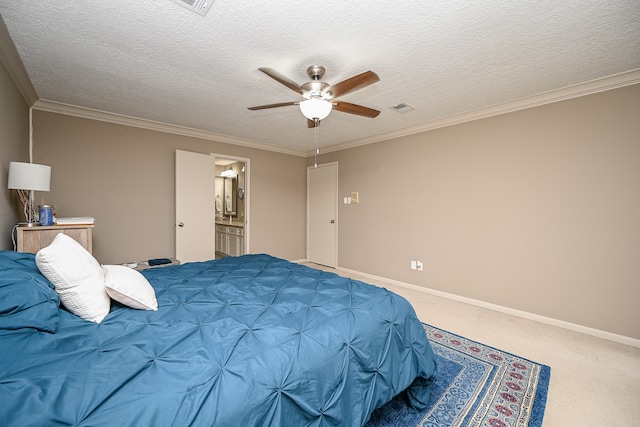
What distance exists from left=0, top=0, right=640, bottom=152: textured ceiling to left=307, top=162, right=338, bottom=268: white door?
2.33m

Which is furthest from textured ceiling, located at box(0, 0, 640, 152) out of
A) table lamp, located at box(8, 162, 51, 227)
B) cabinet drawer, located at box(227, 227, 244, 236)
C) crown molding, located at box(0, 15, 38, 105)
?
cabinet drawer, located at box(227, 227, 244, 236)

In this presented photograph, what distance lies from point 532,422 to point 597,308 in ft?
6.07

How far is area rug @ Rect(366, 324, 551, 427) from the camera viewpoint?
159 centimetres

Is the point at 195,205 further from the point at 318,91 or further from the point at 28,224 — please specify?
the point at 318,91

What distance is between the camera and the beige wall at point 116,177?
330cm

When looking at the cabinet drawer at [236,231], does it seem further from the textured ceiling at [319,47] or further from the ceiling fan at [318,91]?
the ceiling fan at [318,91]

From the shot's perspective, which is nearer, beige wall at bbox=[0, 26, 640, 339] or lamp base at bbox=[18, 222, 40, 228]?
lamp base at bbox=[18, 222, 40, 228]

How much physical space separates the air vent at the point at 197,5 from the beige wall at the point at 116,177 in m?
2.82

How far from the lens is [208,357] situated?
1060mm

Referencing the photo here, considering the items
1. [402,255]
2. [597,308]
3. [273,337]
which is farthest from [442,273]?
[273,337]

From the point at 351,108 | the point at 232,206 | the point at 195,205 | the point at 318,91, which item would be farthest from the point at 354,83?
the point at 232,206

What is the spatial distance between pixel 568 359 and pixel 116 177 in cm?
536

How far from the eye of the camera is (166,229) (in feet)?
13.5

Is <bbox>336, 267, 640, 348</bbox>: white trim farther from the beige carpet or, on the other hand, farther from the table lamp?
the table lamp
